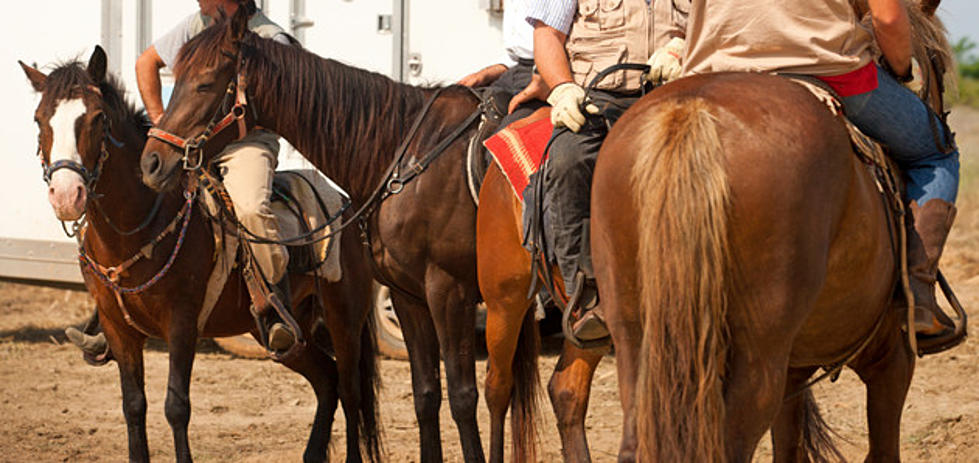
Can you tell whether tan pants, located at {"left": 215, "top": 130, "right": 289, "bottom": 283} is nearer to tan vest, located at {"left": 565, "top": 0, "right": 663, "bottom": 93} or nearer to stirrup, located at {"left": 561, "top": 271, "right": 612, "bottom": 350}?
tan vest, located at {"left": 565, "top": 0, "right": 663, "bottom": 93}

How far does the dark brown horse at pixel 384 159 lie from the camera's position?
511 centimetres

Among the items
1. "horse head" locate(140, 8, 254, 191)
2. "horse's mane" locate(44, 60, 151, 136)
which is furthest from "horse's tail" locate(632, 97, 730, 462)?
"horse's mane" locate(44, 60, 151, 136)

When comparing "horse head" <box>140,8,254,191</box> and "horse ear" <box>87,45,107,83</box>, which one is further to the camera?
"horse ear" <box>87,45,107,83</box>

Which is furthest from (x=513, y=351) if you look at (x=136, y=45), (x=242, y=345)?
(x=136, y=45)

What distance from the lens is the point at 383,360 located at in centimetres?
923

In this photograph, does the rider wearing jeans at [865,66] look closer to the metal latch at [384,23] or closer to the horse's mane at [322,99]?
the horse's mane at [322,99]

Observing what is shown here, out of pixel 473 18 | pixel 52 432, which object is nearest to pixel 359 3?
pixel 473 18

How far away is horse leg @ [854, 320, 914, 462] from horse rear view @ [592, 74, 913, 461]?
805 millimetres

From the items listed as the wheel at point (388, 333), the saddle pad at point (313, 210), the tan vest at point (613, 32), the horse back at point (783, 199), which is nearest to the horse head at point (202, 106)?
the saddle pad at point (313, 210)

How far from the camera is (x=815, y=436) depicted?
4.98 meters

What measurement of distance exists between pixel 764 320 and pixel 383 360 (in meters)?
6.57

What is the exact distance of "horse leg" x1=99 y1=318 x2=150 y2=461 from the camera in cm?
529

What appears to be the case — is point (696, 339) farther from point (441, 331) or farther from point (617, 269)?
point (441, 331)

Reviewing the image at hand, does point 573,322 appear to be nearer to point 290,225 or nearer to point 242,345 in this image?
point 290,225
